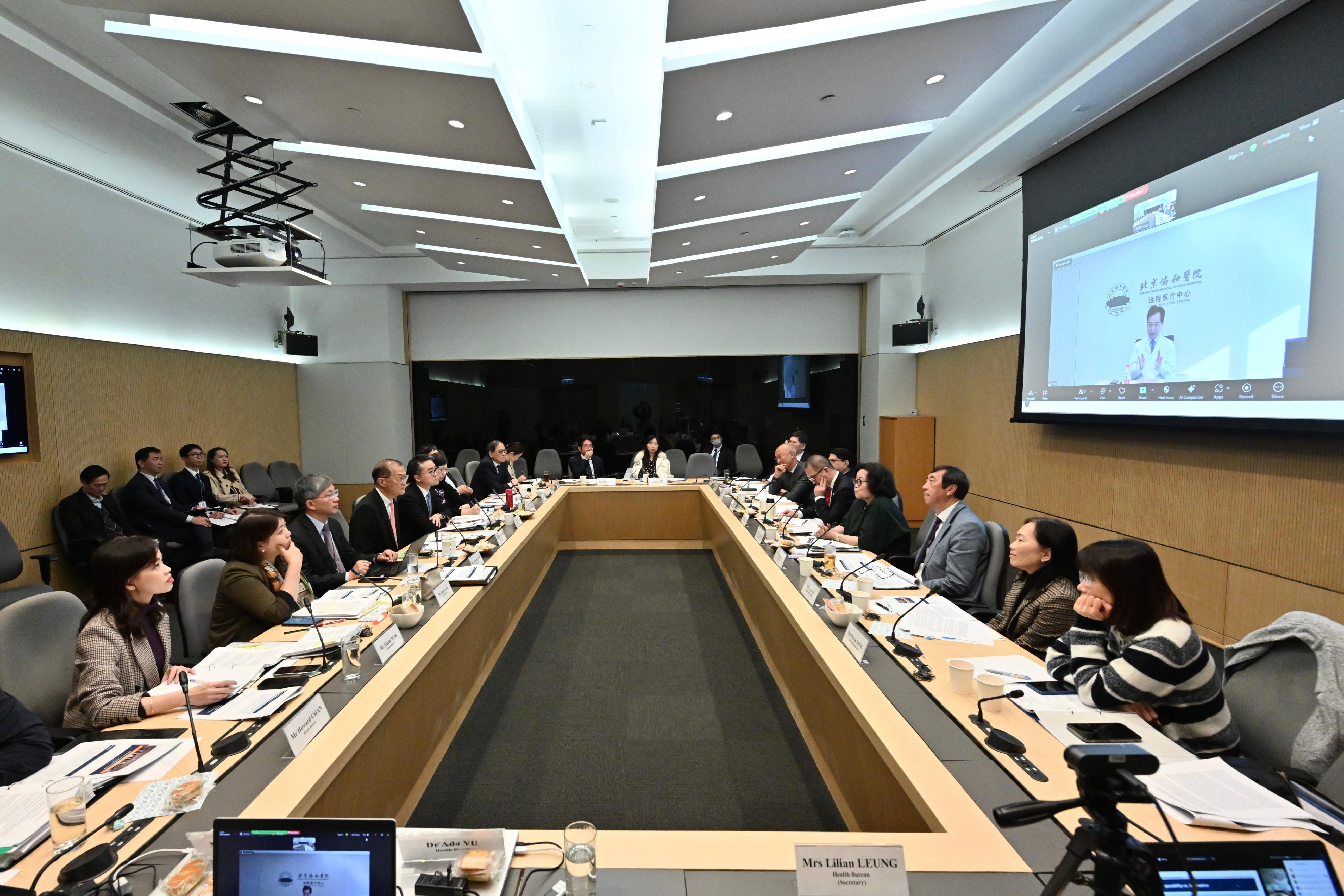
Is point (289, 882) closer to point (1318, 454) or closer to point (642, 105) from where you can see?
point (1318, 454)

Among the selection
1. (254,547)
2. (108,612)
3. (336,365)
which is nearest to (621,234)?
(336,365)

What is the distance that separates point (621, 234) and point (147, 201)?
15.3ft

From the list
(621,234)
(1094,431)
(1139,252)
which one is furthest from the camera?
(621,234)

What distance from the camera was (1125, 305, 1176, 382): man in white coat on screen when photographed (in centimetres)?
348

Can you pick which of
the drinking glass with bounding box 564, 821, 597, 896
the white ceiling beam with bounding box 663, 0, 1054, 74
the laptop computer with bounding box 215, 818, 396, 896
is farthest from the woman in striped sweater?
the white ceiling beam with bounding box 663, 0, 1054, 74

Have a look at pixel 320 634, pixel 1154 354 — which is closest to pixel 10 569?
pixel 320 634

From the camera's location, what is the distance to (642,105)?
4332 mm

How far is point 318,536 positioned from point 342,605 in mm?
720

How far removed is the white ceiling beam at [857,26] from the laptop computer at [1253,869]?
295cm

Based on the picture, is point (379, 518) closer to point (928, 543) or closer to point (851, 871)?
point (928, 543)

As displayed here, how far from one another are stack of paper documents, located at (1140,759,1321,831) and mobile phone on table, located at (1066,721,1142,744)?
0.09m

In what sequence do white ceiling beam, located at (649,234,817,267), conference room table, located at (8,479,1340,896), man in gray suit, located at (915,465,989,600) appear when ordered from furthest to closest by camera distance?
white ceiling beam, located at (649,234,817,267)
man in gray suit, located at (915,465,989,600)
conference room table, located at (8,479,1340,896)

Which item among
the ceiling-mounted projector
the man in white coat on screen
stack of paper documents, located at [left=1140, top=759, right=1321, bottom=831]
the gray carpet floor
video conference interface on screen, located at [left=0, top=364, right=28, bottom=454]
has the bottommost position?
the gray carpet floor

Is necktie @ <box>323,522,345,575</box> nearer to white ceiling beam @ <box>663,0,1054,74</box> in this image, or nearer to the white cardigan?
white ceiling beam @ <box>663,0,1054,74</box>
